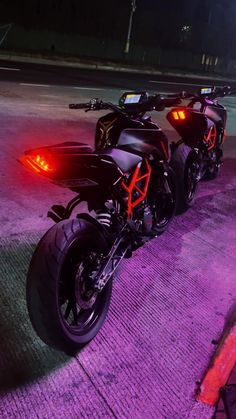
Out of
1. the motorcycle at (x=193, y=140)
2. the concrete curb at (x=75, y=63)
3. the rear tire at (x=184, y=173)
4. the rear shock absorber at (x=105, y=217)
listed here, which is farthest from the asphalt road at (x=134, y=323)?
the concrete curb at (x=75, y=63)

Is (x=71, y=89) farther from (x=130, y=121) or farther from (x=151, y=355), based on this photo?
(x=151, y=355)

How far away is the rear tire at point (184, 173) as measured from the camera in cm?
491

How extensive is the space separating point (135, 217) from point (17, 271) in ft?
3.35

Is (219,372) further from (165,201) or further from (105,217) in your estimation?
(165,201)

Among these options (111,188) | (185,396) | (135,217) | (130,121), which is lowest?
(185,396)

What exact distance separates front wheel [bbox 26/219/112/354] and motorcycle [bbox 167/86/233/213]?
2309 mm

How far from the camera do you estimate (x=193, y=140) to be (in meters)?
5.10

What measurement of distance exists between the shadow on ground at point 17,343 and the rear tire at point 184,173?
6.96ft

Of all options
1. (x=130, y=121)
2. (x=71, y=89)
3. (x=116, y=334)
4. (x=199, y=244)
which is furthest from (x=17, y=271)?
(x=71, y=89)

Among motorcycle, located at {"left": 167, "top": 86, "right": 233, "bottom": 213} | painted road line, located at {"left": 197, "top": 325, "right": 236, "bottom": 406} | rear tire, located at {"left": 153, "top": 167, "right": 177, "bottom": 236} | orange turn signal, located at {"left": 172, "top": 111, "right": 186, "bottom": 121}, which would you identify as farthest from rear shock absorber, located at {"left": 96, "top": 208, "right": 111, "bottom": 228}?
orange turn signal, located at {"left": 172, "top": 111, "right": 186, "bottom": 121}

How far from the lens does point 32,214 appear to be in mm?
4582

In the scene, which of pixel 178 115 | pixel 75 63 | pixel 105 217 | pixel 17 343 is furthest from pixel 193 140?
pixel 75 63

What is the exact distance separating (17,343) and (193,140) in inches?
126

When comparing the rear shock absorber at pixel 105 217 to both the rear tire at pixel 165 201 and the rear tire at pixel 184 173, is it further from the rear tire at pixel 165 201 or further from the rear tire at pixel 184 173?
the rear tire at pixel 184 173
